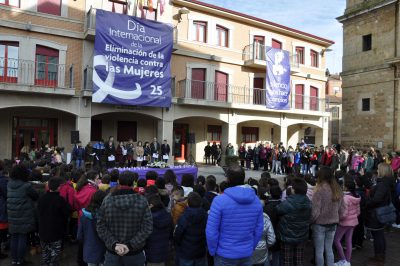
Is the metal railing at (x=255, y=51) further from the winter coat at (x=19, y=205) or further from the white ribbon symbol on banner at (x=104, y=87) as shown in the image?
the winter coat at (x=19, y=205)

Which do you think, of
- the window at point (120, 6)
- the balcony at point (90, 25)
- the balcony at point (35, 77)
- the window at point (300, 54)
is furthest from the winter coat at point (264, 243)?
the window at point (300, 54)

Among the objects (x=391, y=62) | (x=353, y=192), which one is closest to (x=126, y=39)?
(x=353, y=192)

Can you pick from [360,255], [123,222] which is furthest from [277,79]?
[123,222]

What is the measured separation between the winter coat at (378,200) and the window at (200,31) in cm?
1618

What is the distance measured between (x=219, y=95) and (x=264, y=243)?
17.2 meters

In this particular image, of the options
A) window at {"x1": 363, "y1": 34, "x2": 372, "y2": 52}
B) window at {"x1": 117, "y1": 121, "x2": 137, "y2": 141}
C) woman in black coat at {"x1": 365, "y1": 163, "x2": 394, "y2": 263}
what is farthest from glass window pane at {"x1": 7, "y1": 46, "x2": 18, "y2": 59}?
window at {"x1": 363, "y1": 34, "x2": 372, "y2": 52}

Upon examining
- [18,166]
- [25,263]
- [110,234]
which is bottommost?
[25,263]

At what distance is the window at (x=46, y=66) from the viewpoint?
53.0 ft

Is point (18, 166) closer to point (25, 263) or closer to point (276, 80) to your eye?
point (25, 263)

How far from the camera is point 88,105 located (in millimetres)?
16719

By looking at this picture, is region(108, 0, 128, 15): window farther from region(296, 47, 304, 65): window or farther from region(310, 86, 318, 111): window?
region(310, 86, 318, 111): window

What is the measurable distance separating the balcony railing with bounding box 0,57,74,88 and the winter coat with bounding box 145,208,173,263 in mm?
12951

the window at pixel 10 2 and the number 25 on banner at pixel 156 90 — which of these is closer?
the window at pixel 10 2

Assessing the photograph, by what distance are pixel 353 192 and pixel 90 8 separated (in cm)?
1486
